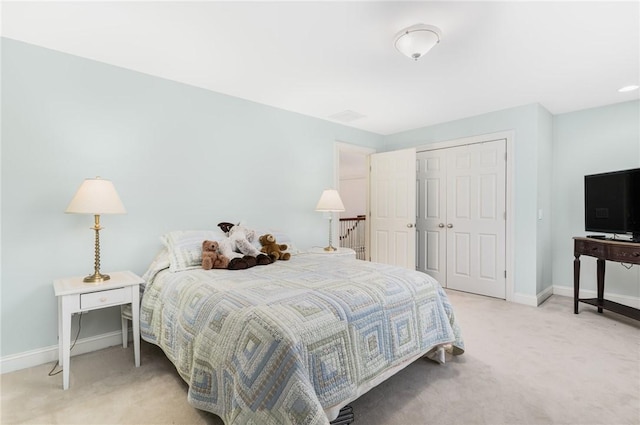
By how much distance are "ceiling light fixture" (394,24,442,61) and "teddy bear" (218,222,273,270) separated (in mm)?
1904

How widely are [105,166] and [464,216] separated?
402 cm

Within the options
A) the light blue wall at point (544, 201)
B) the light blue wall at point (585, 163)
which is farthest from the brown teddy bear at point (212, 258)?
the light blue wall at point (585, 163)

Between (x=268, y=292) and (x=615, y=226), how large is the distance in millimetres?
3530

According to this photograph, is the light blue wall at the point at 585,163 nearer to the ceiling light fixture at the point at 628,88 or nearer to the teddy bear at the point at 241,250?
the ceiling light fixture at the point at 628,88

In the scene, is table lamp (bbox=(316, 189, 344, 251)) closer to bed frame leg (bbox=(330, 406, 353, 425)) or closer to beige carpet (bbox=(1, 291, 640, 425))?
beige carpet (bbox=(1, 291, 640, 425))

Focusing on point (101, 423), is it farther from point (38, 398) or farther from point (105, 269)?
point (105, 269)

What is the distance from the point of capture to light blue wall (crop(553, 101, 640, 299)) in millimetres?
3498

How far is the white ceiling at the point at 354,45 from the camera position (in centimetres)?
188

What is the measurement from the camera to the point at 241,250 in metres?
2.70

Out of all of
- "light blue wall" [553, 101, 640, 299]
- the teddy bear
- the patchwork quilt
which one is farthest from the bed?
"light blue wall" [553, 101, 640, 299]

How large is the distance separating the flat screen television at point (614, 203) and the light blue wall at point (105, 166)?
350cm

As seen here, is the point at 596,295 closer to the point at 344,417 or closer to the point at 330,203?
the point at 330,203

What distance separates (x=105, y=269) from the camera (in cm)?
256

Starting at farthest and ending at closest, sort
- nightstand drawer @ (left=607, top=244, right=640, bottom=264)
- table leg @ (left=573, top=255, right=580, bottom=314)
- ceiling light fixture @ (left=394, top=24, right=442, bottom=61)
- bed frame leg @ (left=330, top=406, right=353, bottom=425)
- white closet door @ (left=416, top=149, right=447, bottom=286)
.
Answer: white closet door @ (left=416, top=149, right=447, bottom=286) → table leg @ (left=573, top=255, right=580, bottom=314) → nightstand drawer @ (left=607, top=244, right=640, bottom=264) → ceiling light fixture @ (left=394, top=24, right=442, bottom=61) → bed frame leg @ (left=330, top=406, right=353, bottom=425)
